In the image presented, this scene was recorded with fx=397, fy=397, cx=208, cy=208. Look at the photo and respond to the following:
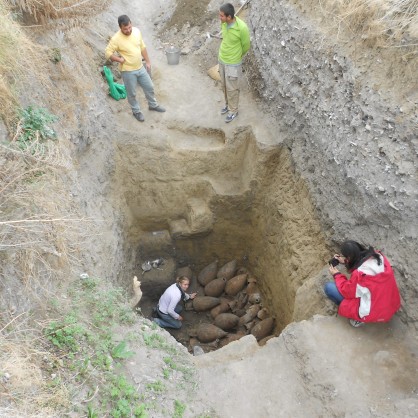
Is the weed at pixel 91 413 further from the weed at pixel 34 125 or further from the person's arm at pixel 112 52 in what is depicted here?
the person's arm at pixel 112 52

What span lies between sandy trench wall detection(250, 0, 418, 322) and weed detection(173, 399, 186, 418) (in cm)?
257

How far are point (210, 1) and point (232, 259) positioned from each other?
5.85m

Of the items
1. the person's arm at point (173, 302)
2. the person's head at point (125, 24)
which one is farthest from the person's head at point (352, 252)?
the person's head at point (125, 24)

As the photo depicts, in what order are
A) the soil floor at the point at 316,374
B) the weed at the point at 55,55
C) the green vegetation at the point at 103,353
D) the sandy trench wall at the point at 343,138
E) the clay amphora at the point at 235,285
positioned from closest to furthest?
the green vegetation at the point at 103,353, the soil floor at the point at 316,374, the sandy trench wall at the point at 343,138, the weed at the point at 55,55, the clay amphora at the point at 235,285

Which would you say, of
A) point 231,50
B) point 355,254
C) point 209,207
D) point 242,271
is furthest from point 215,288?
point 231,50

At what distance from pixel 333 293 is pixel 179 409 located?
2193 millimetres

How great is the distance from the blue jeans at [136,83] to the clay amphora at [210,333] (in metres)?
4.17

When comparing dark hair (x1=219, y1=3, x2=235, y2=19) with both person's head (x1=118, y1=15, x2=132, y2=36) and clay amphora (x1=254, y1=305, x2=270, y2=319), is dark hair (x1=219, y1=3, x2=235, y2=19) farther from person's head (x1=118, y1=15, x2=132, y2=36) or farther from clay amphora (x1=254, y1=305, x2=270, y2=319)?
clay amphora (x1=254, y1=305, x2=270, y2=319)

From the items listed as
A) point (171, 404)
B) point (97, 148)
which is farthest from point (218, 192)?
point (171, 404)

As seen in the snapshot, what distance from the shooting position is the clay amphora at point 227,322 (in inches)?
287

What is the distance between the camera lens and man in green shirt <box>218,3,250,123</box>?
20.3ft

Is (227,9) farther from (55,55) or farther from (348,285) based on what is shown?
(348,285)

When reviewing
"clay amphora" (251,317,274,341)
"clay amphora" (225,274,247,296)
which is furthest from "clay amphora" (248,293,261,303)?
"clay amphora" (251,317,274,341)

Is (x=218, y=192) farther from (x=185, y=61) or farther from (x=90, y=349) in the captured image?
(x=90, y=349)
